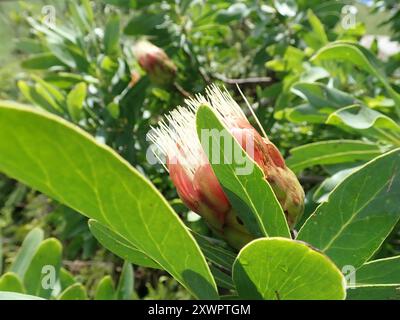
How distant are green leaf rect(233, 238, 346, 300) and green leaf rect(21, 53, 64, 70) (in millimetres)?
1421

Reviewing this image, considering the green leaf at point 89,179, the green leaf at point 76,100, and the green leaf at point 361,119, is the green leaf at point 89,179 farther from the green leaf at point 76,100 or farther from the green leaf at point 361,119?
the green leaf at point 76,100

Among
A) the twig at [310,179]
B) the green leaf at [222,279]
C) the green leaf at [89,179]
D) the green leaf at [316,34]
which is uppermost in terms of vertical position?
the green leaf at [316,34]

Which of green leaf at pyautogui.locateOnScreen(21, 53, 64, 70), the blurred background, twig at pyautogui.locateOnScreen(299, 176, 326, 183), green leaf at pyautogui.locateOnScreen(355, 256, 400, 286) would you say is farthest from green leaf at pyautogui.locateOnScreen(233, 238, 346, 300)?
green leaf at pyautogui.locateOnScreen(21, 53, 64, 70)

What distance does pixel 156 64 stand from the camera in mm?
1725

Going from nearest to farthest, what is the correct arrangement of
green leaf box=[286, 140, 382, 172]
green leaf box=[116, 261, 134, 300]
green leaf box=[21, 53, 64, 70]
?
1. green leaf box=[286, 140, 382, 172]
2. green leaf box=[116, 261, 134, 300]
3. green leaf box=[21, 53, 64, 70]

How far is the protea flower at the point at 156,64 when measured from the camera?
1.73 metres

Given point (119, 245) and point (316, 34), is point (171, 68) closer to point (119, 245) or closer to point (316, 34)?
point (316, 34)

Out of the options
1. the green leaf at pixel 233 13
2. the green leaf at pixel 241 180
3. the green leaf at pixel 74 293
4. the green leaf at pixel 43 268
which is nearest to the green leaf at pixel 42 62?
Answer: the green leaf at pixel 233 13

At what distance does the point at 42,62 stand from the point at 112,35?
0.97ft

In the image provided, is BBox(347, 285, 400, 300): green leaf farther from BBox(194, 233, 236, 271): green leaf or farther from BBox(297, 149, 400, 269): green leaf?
BBox(194, 233, 236, 271): green leaf

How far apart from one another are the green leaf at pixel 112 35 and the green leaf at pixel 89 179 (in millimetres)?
1265

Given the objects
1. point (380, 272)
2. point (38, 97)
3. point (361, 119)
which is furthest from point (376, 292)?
point (38, 97)

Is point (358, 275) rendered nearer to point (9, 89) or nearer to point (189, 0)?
point (189, 0)

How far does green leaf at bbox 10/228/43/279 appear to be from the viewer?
1312 millimetres
